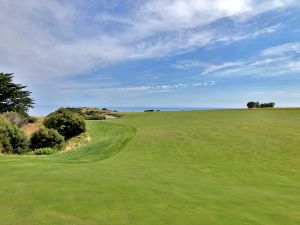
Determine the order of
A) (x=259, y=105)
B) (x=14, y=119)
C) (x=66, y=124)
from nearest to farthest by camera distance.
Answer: (x=66, y=124), (x=14, y=119), (x=259, y=105)

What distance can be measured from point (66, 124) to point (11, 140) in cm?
839

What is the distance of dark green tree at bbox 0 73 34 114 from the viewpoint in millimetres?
51678

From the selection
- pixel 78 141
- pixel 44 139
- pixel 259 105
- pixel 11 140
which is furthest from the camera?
pixel 259 105

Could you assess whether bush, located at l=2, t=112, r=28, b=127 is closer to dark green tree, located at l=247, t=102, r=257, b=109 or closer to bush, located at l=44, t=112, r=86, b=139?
bush, located at l=44, t=112, r=86, b=139

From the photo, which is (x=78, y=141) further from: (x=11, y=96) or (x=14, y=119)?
(x=11, y=96)

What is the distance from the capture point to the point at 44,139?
3247 cm

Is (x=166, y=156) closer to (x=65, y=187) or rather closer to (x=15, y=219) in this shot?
(x=65, y=187)

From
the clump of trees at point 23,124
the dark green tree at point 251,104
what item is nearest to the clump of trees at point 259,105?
the dark green tree at point 251,104

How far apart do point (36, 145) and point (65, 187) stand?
80.2ft

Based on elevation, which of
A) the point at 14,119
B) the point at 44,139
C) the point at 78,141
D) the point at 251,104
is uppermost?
the point at 251,104

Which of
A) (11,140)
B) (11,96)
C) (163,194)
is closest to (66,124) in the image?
(11,140)

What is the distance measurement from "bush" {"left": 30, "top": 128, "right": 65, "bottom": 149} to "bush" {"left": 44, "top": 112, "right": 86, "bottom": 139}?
13.6 feet

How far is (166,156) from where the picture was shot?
21.7 meters

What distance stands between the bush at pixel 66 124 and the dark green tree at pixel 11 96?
15937 mm
